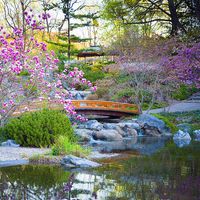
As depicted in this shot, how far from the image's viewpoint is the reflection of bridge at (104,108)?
862 inches

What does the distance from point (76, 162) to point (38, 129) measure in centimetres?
332

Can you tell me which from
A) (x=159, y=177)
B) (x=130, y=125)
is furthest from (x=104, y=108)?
(x=159, y=177)

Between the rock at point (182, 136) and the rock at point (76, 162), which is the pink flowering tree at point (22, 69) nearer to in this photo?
the rock at point (76, 162)

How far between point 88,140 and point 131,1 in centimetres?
1883

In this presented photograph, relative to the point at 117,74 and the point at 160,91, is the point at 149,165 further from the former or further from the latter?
the point at 117,74

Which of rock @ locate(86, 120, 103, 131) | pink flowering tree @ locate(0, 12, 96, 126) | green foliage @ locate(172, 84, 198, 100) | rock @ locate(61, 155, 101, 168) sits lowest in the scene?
rock @ locate(86, 120, 103, 131)

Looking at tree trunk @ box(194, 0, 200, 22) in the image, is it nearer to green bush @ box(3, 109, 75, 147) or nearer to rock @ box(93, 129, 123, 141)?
rock @ box(93, 129, 123, 141)

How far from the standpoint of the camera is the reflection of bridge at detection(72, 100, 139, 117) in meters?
21.9

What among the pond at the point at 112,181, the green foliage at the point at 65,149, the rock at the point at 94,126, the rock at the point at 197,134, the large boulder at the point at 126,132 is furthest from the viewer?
the rock at the point at 94,126

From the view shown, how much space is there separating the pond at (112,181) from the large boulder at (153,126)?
7.93 meters

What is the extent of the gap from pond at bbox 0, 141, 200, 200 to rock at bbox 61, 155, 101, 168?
0.28 meters

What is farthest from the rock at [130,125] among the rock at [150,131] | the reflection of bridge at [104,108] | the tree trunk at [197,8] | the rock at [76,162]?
the tree trunk at [197,8]

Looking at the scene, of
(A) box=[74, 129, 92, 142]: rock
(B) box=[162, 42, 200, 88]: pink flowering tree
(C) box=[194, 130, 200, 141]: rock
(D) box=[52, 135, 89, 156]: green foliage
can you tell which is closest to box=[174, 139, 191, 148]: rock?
(C) box=[194, 130, 200, 141]: rock

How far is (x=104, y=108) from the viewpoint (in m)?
22.4
